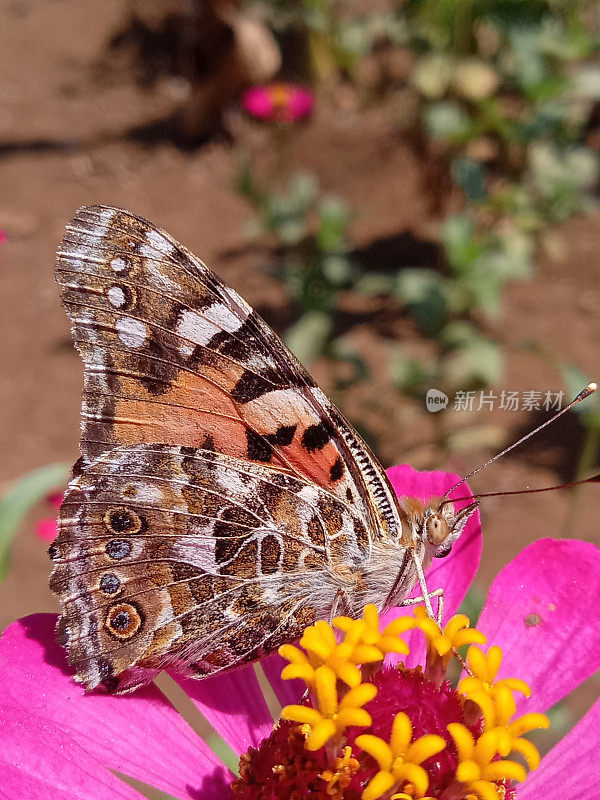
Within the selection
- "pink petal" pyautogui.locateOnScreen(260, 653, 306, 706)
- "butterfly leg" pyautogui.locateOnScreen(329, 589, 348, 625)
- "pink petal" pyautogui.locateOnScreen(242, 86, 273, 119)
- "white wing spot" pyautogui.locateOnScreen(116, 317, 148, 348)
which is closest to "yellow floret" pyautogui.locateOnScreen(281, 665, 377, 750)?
"butterfly leg" pyautogui.locateOnScreen(329, 589, 348, 625)

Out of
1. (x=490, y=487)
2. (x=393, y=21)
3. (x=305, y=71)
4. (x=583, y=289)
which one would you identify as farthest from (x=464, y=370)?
(x=305, y=71)

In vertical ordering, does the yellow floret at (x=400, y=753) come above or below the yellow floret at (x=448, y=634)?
below

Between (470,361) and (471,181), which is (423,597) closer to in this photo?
(470,361)

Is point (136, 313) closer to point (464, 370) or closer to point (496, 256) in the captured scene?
point (464, 370)

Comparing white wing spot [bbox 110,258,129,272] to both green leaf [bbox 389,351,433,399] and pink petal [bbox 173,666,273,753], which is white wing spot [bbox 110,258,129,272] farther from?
green leaf [bbox 389,351,433,399]

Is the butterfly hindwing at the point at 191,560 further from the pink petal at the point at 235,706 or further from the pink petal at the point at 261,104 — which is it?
the pink petal at the point at 261,104

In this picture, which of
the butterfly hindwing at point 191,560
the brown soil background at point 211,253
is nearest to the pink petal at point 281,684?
the butterfly hindwing at point 191,560
